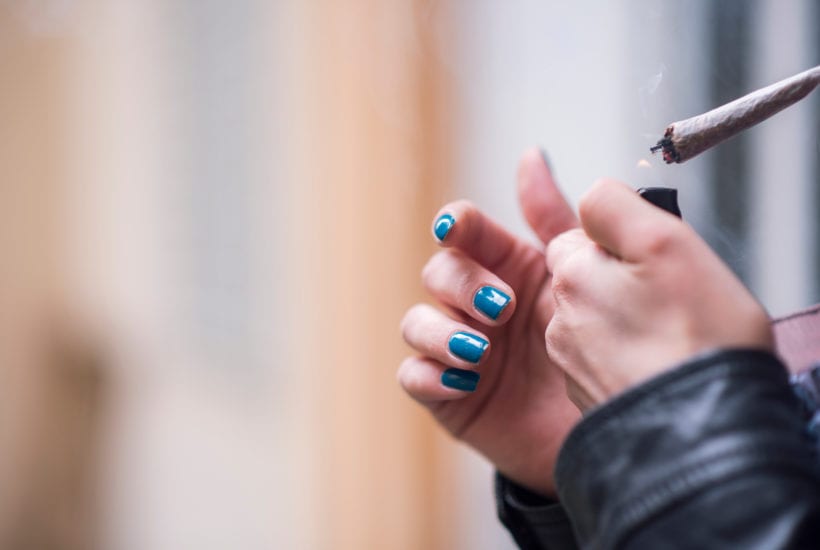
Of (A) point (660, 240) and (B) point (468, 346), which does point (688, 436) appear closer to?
(A) point (660, 240)

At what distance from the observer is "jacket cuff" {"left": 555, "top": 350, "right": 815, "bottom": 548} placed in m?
0.26

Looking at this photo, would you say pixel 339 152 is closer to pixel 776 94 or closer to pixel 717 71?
pixel 717 71

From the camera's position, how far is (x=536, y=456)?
524 mm

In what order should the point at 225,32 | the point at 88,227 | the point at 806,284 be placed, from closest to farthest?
the point at 806,284, the point at 225,32, the point at 88,227

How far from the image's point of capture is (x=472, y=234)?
0.54 metres

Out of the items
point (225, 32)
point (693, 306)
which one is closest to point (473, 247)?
point (693, 306)

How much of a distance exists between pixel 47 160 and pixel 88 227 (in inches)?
8.2

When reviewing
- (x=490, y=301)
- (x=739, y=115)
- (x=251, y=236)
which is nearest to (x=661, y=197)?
(x=739, y=115)

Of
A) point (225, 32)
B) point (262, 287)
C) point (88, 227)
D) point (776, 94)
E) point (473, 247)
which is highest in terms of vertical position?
point (225, 32)

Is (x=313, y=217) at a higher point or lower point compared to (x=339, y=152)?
lower

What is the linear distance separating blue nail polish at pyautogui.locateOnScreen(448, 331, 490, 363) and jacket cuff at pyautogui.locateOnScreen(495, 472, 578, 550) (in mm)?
97

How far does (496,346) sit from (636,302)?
24 centimetres

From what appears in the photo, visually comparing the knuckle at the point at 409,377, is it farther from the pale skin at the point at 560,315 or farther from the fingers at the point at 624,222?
the fingers at the point at 624,222

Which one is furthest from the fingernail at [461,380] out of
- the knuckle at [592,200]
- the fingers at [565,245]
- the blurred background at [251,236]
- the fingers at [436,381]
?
the blurred background at [251,236]
